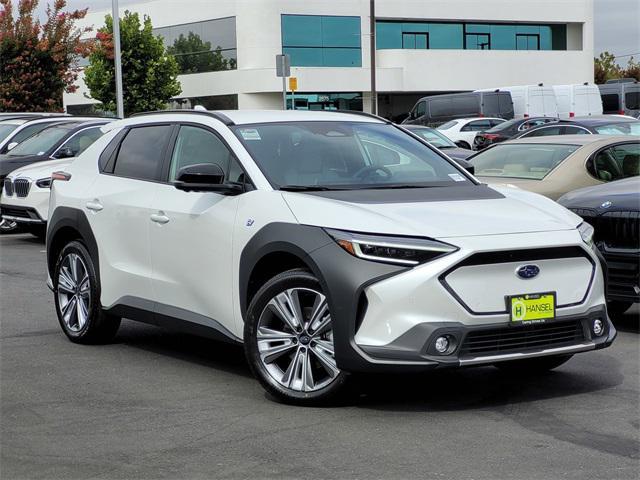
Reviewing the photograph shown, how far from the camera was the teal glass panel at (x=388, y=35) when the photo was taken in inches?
2203

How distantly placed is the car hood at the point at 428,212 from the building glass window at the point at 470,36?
50.1 m

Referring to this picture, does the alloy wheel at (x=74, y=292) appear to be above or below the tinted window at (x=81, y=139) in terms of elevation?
below

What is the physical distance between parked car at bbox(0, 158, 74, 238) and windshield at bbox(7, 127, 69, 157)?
4.71 ft

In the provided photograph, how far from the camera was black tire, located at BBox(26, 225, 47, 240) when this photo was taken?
16.6m

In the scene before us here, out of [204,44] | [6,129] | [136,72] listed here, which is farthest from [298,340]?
[204,44]

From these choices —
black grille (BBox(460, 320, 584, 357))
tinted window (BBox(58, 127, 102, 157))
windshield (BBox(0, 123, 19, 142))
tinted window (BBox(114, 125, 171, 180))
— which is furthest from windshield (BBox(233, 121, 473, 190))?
windshield (BBox(0, 123, 19, 142))

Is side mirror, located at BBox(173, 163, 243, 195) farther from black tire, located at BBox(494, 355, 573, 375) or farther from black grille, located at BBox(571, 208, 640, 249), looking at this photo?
black grille, located at BBox(571, 208, 640, 249)

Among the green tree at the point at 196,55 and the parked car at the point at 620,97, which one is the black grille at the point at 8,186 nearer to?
the parked car at the point at 620,97

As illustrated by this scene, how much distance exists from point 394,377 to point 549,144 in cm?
552

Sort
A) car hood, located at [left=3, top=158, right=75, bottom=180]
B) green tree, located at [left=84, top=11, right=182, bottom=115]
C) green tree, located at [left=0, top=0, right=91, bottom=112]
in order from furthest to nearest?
green tree, located at [left=84, top=11, right=182, bottom=115] → green tree, located at [left=0, top=0, right=91, bottom=112] → car hood, located at [left=3, top=158, right=75, bottom=180]

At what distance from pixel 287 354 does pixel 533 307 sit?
141 centimetres

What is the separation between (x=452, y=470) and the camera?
16.8 feet

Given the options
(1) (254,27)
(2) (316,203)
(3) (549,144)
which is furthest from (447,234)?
(1) (254,27)

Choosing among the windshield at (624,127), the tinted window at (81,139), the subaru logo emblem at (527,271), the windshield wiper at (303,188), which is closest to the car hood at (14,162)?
the tinted window at (81,139)
